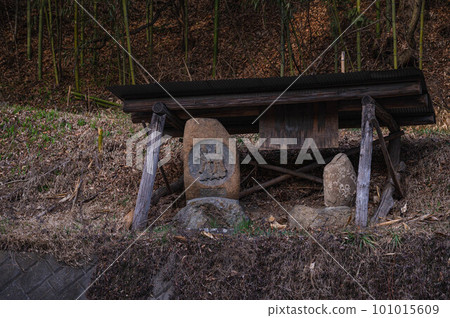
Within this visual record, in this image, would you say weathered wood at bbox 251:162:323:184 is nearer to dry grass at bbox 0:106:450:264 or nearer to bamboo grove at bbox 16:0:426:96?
dry grass at bbox 0:106:450:264

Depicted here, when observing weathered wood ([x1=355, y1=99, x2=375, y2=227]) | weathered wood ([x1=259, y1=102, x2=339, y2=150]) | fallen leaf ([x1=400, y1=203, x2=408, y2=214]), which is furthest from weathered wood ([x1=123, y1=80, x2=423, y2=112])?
fallen leaf ([x1=400, y1=203, x2=408, y2=214])

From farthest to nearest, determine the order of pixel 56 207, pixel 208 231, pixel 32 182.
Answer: pixel 32 182, pixel 56 207, pixel 208 231

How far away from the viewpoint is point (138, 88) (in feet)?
21.7

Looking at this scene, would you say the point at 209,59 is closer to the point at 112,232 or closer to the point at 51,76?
the point at 51,76

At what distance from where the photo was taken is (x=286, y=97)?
6.52m

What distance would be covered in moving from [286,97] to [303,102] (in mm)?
253

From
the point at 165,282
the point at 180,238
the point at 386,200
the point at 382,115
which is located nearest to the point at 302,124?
the point at 382,115

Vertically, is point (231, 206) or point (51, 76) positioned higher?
point (51, 76)

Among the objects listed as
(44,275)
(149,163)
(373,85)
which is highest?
(373,85)

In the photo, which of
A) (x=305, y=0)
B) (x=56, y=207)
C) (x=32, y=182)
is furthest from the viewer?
(x=305, y=0)

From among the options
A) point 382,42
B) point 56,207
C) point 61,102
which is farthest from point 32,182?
point 382,42

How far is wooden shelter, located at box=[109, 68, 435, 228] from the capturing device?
20.3ft

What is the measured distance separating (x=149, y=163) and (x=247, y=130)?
2258 mm

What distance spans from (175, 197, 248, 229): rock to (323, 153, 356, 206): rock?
117 centimetres
